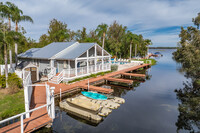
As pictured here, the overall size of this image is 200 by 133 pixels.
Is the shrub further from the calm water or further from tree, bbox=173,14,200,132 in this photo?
tree, bbox=173,14,200,132

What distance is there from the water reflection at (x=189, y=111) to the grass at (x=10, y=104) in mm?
12533

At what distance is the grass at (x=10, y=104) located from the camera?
33.1ft

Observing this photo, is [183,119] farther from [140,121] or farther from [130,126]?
[130,126]

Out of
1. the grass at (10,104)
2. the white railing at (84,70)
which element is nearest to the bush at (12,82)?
the grass at (10,104)

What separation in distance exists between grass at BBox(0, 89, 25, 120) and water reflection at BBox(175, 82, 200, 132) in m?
12.5

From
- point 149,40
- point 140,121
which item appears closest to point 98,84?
point 140,121

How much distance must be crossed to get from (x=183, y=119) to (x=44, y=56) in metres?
18.9

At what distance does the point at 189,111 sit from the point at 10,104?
1626 centimetres

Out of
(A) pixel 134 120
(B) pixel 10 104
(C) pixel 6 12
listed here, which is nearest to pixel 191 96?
(A) pixel 134 120

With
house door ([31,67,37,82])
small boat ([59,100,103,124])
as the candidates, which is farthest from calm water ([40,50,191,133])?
house door ([31,67,37,82])

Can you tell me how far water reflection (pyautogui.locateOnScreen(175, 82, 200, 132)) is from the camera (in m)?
10.6

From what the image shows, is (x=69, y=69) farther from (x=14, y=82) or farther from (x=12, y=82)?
(x=12, y=82)

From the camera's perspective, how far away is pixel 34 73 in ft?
59.3

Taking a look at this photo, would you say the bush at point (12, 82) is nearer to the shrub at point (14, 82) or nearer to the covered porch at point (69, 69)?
the shrub at point (14, 82)
